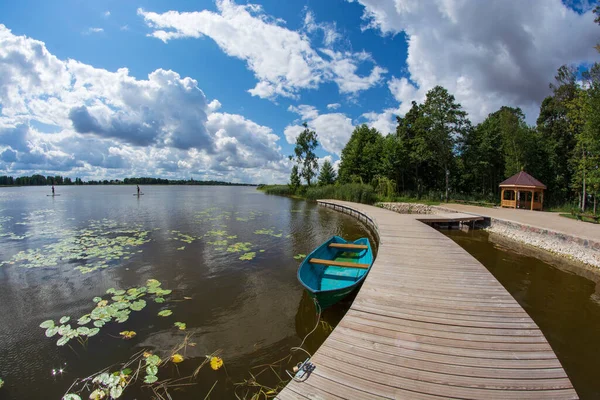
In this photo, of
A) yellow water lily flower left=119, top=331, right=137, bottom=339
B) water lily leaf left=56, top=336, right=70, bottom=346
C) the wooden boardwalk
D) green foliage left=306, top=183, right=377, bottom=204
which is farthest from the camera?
green foliage left=306, top=183, right=377, bottom=204

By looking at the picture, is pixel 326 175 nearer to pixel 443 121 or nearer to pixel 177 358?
pixel 443 121

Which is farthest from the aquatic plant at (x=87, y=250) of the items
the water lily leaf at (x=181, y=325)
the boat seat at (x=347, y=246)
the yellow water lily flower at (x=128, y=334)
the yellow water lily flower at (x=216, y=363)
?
the boat seat at (x=347, y=246)

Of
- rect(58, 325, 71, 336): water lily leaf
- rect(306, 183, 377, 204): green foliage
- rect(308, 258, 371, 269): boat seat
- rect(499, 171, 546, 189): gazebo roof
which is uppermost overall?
rect(499, 171, 546, 189): gazebo roof

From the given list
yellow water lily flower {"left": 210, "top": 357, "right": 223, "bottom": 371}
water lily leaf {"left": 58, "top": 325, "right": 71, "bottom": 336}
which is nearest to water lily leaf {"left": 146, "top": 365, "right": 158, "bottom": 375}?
yellow water lily flower {"left": 210, "top": 357, "right": 223, "bottom": 371}

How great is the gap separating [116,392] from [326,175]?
136 ft

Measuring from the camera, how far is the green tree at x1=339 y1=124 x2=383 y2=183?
33.0m

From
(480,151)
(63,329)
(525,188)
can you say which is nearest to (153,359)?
(63,329)

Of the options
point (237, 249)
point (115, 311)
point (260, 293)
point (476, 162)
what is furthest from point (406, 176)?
point (115, 311)

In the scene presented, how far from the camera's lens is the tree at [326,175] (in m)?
43.7

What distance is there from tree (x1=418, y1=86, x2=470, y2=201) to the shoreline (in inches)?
483

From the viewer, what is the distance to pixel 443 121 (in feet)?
80.6

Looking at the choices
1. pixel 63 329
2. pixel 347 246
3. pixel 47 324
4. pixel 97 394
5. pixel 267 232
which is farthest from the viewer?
pixel 267 232

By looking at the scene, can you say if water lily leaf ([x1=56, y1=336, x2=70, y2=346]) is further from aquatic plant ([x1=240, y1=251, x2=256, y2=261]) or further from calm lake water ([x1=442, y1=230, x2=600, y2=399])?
calm lake water ([x1=442, y1=230, x2=600, y2=399])

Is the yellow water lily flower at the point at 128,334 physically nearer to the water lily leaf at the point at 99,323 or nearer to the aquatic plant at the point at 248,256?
the water lily leaf at the point at 99,323
